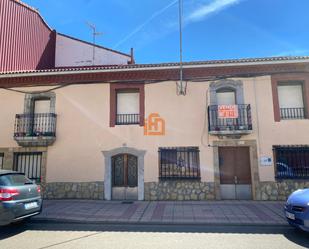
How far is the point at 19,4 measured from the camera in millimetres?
12469

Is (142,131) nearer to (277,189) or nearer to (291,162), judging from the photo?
(277,189)

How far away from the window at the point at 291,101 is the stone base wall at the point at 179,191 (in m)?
4.27

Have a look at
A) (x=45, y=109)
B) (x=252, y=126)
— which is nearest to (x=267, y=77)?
(x=252, y=126)

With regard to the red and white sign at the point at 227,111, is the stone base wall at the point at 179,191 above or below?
below

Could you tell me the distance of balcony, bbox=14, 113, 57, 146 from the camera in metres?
9.77

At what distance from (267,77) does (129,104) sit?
5.90 metres

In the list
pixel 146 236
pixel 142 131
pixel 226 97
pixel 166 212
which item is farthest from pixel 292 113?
pixel 146 236

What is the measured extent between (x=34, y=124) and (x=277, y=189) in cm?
1055

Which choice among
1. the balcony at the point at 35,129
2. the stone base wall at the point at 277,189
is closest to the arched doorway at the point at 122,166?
the balcony at the point at 35,129

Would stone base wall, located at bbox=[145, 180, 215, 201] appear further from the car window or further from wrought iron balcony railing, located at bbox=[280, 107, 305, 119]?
the car window

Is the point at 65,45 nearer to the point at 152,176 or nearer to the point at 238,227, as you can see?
the point at 152,176

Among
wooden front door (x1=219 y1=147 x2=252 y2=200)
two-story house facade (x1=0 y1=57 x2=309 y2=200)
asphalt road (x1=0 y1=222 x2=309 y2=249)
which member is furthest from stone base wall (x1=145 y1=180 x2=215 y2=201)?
asphalt road (x1=0 y1=222 x2=309 y2=249)

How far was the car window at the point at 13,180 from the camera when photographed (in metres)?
5.36

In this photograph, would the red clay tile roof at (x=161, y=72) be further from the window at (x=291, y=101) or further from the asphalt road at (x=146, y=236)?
the asphalt road at (x=146, y=236)
